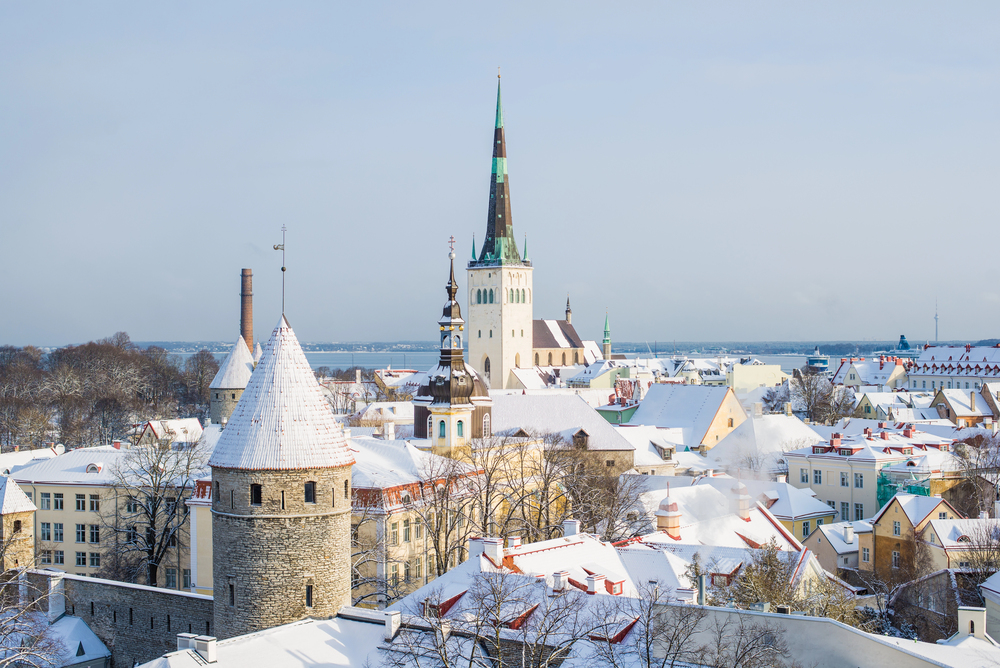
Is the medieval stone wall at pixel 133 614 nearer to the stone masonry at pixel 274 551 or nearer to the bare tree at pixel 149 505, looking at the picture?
the stone masonry at pixel 274 551

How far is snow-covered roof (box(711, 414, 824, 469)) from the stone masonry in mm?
33665

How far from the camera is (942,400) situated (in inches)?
2982

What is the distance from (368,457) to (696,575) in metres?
16.3

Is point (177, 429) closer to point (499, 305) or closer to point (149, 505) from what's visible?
point (149, 505)

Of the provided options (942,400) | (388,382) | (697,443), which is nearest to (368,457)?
(697,443)

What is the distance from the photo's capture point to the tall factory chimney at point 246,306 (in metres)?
65.6

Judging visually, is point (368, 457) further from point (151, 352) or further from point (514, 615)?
point (151, 352)

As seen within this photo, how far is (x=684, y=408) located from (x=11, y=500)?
43.5 m

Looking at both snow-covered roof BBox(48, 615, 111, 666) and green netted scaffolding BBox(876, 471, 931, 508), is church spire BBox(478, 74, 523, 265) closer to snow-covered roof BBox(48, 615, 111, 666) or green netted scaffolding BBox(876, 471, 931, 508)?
green netted scaffolding BBox(876, 471, 931, 508)

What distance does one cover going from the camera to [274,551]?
68.3ft

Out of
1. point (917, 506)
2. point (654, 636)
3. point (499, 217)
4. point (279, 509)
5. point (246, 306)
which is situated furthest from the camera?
point (499, 217)

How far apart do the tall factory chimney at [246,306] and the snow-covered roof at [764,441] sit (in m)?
27.9

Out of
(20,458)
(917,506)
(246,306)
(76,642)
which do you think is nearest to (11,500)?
(76,642)

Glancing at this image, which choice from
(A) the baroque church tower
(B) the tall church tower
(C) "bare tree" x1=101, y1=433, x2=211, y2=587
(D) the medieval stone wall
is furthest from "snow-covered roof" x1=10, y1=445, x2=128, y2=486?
(B) the tall church tower
